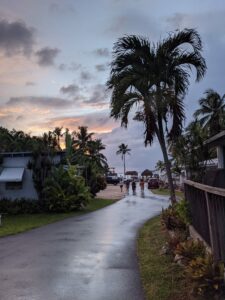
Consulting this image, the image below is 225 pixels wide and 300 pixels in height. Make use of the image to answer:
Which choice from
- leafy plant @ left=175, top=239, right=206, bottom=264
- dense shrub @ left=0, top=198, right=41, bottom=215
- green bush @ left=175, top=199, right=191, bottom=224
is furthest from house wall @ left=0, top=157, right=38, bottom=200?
leafy plant @ left=175, top=239, right=206, bottom=264

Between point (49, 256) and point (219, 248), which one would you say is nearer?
point (219, 248)

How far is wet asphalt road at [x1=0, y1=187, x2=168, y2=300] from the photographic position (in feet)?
23.9

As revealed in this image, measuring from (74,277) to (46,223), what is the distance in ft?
37.7

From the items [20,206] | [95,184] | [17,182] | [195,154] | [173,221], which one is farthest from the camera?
[95,184]

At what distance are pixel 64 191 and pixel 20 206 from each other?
2642mm

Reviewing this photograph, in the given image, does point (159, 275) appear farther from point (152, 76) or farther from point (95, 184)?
point (95, 184)

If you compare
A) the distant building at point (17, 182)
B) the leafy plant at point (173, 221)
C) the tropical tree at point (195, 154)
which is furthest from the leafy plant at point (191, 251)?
the distant building at point (17, 182)

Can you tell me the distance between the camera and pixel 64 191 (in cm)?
2592

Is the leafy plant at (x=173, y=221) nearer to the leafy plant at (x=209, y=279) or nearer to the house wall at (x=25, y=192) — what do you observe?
the leafy plant at (x=209, y=279)

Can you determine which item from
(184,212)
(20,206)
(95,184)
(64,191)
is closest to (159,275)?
(184,212)

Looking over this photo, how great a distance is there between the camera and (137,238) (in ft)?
45.7

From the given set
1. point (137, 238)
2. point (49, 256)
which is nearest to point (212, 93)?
point (137, 238)

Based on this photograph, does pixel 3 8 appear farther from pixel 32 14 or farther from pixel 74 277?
pixel 74 277

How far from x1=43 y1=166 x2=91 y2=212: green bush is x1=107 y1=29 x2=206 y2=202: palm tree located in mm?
10610
